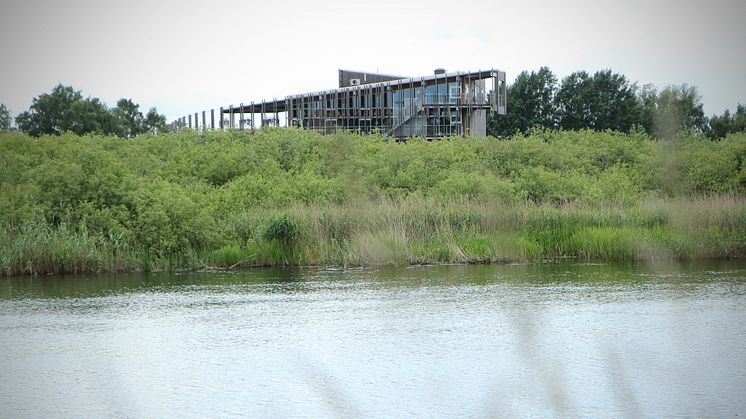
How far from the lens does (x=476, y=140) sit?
46125 millimetres

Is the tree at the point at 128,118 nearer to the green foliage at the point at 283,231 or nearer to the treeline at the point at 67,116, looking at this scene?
the treeline at the point at 67,116

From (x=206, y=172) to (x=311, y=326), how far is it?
22.4 meters

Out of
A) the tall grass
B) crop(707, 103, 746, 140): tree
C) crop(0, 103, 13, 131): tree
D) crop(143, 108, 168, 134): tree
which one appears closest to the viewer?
the tall grass

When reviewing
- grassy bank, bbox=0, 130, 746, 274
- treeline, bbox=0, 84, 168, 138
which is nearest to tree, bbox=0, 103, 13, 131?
treeline, bbox=0, 84, 168, 138

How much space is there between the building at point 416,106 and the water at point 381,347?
137 ft

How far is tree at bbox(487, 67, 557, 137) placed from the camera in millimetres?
90125

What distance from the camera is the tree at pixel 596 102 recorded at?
89938 mm

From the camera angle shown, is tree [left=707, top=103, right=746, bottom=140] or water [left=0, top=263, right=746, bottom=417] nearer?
A: water [left=0, top=263, right=746, bottom=417]

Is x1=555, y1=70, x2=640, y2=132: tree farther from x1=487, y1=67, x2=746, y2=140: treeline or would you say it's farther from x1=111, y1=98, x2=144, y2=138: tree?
x1=111, y1=98, x2=144, y2=138: tree

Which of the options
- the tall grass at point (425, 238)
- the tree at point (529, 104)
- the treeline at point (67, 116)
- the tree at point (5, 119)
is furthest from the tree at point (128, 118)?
the tall grass at point (425, 238)

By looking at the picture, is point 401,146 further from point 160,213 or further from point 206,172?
point 160,213

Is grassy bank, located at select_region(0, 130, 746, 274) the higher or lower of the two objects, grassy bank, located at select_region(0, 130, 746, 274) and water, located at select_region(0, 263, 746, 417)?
the higher

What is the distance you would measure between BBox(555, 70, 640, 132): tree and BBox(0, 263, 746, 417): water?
68864 millimetres

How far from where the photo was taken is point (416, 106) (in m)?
65.3
